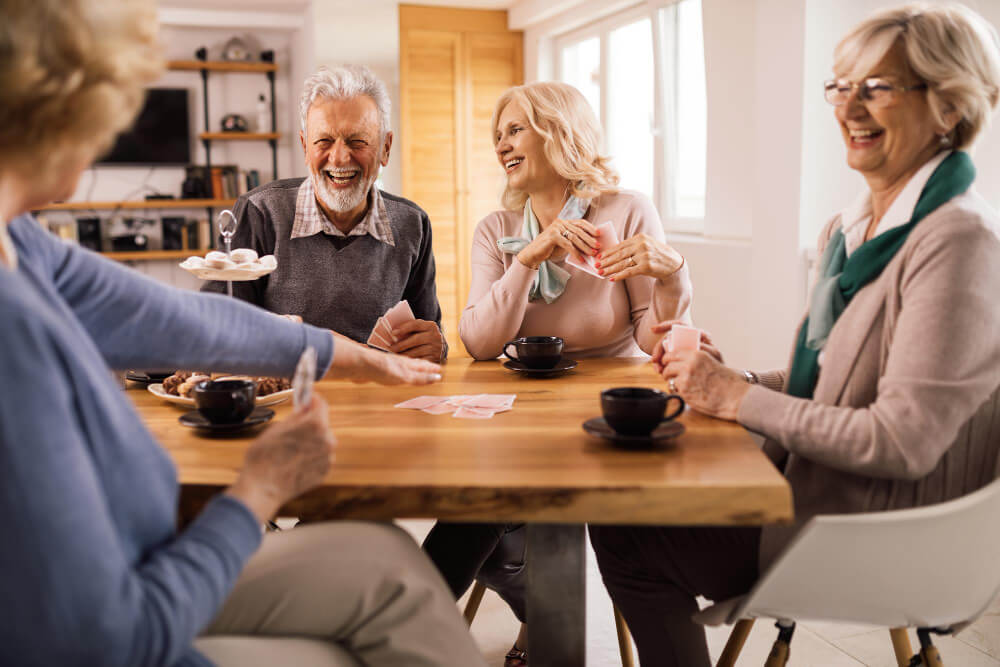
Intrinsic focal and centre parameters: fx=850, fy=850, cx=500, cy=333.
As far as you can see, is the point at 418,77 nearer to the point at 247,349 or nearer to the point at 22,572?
the point at 247,349

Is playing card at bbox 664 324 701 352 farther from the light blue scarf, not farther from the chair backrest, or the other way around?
the light blue scarf

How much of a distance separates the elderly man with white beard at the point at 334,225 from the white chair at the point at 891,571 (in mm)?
1420

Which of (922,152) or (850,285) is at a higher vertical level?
(922,152)

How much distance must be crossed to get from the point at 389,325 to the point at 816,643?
57.1 inches

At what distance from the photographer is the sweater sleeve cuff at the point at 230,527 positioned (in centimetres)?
98

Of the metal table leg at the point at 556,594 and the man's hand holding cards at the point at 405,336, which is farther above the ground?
the man's hand holding cards at the point at 405,336

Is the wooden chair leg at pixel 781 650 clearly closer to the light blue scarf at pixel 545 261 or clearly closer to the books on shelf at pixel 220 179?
the light blue scarf at pixel 545 261

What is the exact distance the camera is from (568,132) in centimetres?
247

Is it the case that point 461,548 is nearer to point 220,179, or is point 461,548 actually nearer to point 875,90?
point 875,90

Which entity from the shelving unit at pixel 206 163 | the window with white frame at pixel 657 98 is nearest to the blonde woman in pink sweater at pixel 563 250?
the window with white frame at pixel 657 98

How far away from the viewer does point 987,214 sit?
1370mm

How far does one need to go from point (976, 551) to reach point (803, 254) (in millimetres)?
2428

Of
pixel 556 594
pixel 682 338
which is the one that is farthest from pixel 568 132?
pixel 556 594

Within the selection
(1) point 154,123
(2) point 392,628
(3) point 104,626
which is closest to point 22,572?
(3) point 104,626
